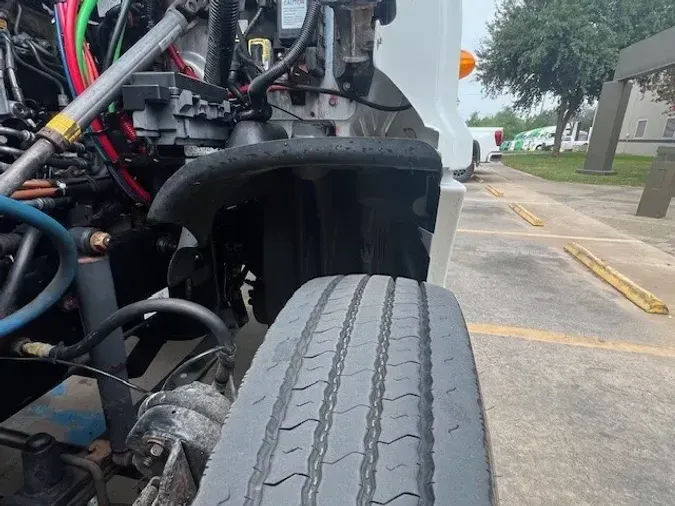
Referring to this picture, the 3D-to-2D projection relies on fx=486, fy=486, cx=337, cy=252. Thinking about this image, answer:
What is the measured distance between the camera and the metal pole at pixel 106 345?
1.25m

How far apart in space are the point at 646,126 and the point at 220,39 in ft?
122

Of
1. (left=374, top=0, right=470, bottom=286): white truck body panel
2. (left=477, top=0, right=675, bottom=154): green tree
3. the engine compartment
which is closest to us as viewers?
the engine compartment

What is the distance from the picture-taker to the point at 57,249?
1.10m

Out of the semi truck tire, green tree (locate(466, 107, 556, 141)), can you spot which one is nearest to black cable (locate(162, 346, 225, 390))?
the semi truck tire

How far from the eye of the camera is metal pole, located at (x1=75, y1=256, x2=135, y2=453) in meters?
1.25

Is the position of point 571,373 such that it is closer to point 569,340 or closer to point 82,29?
point 569,340

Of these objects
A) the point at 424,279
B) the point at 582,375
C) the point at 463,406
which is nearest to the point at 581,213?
the point at 582,375

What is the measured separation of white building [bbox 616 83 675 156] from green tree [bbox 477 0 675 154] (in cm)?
619

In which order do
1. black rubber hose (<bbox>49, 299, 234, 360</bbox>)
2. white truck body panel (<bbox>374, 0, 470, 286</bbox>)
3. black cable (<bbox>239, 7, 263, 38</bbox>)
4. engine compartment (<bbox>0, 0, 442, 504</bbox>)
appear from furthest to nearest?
black cable (<bbox>239, 7, 263, 38</bbox>)
white truck body panel (<bbox>374, 0, 470, 286</bbox>)
black rubber hose (<bbox>49, 299, 234, 360</bbox>)
engine compartment (<bbox>0, 0, 442, 504</bbox>)

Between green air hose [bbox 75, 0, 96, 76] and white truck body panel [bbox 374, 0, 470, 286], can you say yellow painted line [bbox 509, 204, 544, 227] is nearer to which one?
white truck body panel [bbox 374, 0, 470, 286]

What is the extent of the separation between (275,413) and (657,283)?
16.4ft

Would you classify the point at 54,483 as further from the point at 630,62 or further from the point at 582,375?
the point at 630,62

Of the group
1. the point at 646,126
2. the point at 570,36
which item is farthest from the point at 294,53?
the point at 646,126

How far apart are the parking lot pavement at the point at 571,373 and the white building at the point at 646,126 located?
28708mm
